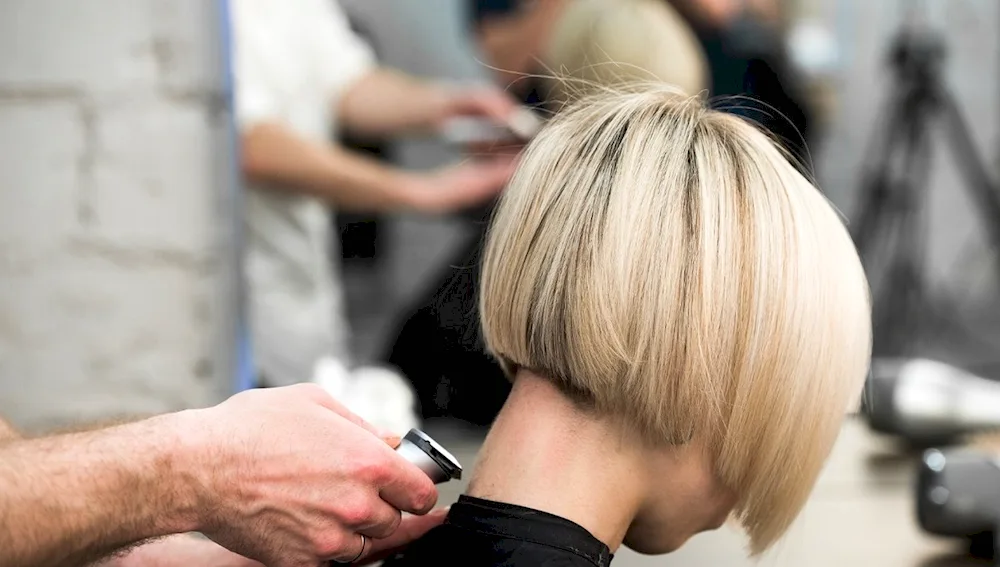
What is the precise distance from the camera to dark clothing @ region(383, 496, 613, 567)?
23.2 inches

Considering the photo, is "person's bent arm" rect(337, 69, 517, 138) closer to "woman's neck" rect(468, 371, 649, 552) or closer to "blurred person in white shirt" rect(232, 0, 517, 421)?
"blurred person in white shirt" rect(232, 0, 517, 421)

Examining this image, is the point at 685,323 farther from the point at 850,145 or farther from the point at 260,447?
the point at 850,145

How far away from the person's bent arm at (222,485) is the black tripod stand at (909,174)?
0.96m

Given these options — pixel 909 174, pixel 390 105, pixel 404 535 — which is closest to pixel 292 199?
pixel 390 105

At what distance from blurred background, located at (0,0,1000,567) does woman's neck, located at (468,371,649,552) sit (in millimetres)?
547

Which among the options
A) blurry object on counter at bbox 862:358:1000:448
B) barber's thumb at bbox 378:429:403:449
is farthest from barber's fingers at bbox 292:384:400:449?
blurry object on counter at bbox 862:358:1000:448

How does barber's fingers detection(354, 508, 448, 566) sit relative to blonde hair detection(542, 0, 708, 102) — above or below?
below

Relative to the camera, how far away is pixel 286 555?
1.94 feet

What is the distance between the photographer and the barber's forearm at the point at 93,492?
→ 1.69ft

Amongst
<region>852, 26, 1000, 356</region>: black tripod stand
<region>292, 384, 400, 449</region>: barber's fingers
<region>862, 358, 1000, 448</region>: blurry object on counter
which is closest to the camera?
<region>292, 384, 400, 449</region>: barber's fingers

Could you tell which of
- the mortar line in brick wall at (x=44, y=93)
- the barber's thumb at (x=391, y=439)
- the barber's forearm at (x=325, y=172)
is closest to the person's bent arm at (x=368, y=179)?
the barber's forearm at (x=325, y=172)

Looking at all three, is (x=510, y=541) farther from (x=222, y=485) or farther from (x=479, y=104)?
(x=479, y=104)

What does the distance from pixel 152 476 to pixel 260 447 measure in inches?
2.5

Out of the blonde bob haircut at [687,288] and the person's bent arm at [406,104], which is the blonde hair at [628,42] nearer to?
the person's bent arm at [406,104]
